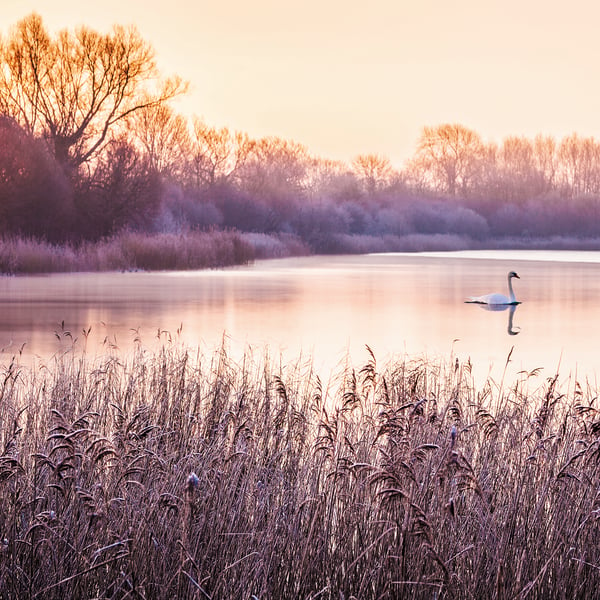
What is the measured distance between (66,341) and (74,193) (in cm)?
2185

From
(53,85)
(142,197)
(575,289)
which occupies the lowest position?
(575,289)

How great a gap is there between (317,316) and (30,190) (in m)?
→ 17.3

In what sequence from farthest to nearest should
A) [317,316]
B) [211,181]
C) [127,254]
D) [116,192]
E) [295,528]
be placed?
[211,181] < [116,192] < [127,254] < [317,316] < [295,528]

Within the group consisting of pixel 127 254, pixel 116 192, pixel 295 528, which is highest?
pixel 116 192

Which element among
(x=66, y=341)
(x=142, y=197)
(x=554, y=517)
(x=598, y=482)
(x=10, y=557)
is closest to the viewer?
(x=10, y=557)

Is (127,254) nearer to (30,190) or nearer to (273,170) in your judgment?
(30,190)

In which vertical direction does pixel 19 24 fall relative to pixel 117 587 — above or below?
above

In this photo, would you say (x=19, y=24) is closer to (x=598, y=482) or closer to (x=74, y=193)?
(x=74, y=193)

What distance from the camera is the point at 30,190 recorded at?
31516 mm

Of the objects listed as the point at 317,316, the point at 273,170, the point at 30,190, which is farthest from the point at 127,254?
the point at 273,170

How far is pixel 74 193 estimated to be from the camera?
111ft

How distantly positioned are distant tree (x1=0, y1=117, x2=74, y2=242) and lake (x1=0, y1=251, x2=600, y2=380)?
4.45 meters

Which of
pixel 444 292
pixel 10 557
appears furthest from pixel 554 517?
pixel 444 292

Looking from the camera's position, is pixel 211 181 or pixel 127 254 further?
pixel 211 181
